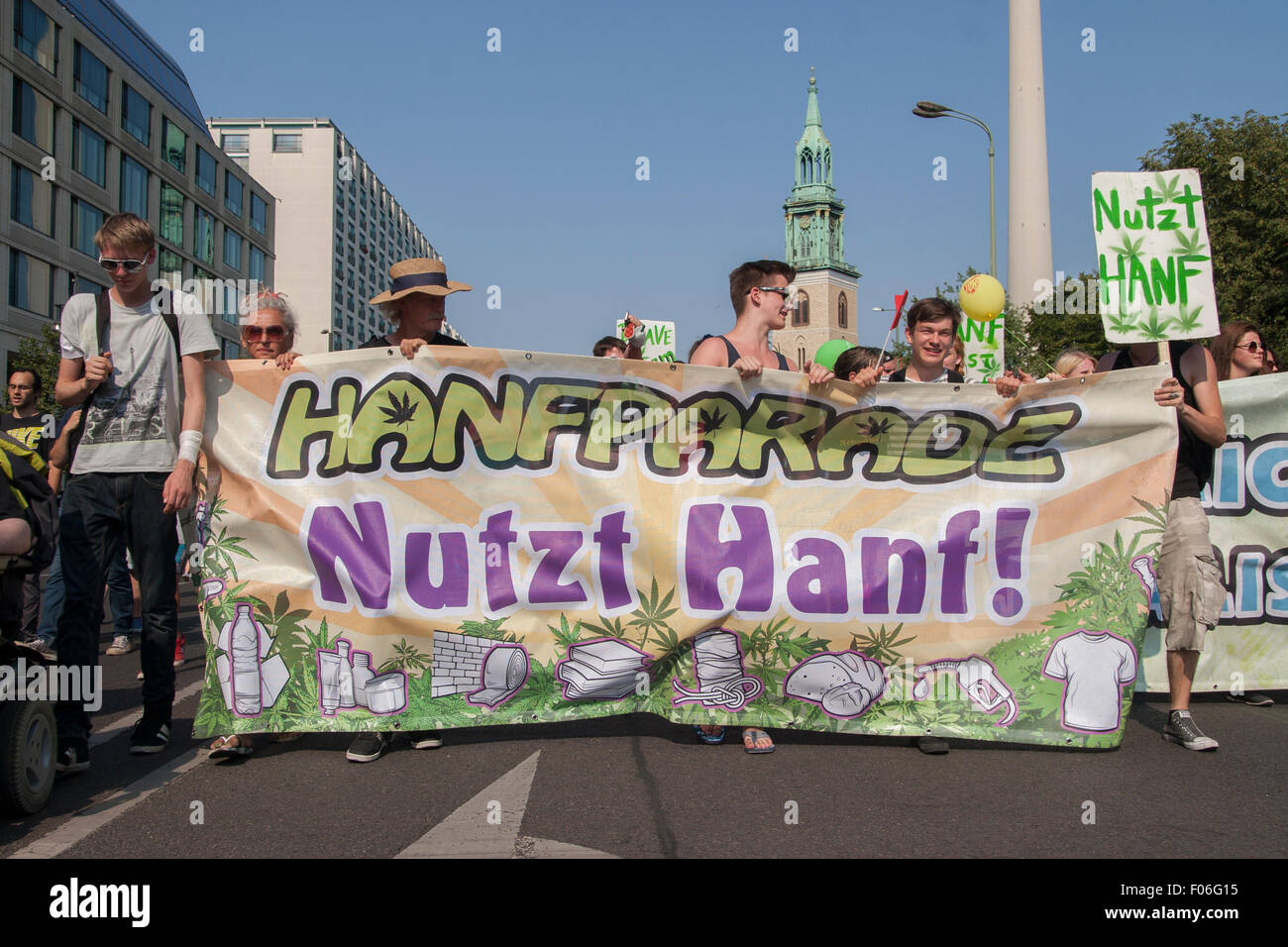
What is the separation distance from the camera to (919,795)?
4.02 metres

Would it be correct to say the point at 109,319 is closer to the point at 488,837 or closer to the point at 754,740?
the point at 488,837

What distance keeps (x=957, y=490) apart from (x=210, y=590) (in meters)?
3.34

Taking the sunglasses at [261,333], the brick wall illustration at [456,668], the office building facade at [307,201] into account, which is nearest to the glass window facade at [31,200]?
the sunglasses at [261,333]

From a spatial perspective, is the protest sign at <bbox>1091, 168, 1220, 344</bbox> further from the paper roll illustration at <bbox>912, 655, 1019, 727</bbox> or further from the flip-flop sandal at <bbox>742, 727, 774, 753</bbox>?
the flip-flop sandal at <bbox>742, 727, 774, 753</bbox>

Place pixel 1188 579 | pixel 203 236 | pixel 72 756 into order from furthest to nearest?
pixel 203 236, pixel 1188 579, pixel 72 756

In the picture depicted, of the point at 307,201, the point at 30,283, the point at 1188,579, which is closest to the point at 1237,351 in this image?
the point at 1188,579

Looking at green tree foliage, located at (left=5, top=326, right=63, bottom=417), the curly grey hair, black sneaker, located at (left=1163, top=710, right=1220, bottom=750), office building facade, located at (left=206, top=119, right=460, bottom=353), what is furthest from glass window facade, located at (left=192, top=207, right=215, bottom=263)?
black sneaker, located at (left=1163, top=710, right=1220, bottom=750)

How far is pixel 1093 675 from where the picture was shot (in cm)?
478

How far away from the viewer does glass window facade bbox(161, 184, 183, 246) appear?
55.1 m

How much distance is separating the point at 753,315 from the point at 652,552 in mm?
1302

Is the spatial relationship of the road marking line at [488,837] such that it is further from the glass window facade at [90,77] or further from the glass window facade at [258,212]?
the glass window facade at [258,212]
